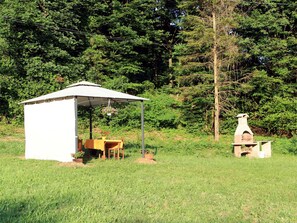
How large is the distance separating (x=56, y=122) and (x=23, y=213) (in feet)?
19.1

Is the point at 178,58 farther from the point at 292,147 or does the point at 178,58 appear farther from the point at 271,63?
the point at 292,147

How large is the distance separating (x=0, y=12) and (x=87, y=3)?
643 cm

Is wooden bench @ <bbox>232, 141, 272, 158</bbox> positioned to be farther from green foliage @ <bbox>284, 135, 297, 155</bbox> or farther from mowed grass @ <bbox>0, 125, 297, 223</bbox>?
mowed grass @ <bbox>0, 125, 297, 223</bbox>

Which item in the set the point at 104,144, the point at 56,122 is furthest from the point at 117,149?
the point at 56,122

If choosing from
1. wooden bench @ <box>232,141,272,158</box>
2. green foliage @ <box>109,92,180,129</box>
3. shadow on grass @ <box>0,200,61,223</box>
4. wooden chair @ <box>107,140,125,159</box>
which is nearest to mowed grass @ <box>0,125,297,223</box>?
shadow on grass @ <box>0,200,61,223</box>

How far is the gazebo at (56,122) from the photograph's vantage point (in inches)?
358

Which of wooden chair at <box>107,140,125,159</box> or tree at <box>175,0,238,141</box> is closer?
wooden chair at <box>107,140,125,159</box>

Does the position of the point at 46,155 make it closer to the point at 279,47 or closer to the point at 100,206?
the point at 100,206

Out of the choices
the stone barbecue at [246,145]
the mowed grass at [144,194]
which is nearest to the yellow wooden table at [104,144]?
the mowed grass at [144,194]

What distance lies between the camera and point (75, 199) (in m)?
4.72

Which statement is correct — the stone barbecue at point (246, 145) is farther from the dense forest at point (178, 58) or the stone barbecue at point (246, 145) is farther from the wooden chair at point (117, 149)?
the wooden chair at point (117, 149)

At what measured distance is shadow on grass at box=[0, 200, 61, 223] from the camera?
3.76 metres

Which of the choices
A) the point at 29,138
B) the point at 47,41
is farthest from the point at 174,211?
the point at 47,41

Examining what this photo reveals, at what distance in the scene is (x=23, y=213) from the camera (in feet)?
13.1
